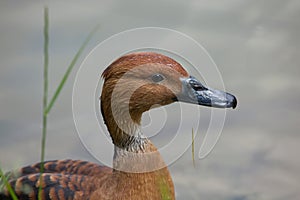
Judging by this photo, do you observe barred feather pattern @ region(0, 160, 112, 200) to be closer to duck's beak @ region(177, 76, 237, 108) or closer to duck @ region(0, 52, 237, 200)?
duck @ region(0, 52, 237, 200)

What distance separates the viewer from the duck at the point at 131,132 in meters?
3.59

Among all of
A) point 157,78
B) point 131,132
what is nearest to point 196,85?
point 157,78

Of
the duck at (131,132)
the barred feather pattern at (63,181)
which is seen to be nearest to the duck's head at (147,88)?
the duck at (131,132)

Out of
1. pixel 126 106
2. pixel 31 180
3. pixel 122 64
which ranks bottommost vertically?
pixel 31 180

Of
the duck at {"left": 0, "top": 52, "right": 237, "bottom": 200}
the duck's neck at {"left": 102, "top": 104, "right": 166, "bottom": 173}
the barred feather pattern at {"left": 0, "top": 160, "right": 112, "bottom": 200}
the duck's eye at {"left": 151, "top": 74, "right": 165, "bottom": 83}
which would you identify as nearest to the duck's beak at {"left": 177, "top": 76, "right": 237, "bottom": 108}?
the duck at {"left": 0, "top": 52, "right": 237, "bottom": 200}

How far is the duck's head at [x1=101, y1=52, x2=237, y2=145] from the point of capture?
3.61 metres

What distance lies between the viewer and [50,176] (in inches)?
145

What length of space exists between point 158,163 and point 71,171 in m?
0.64

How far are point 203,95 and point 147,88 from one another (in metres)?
0.40

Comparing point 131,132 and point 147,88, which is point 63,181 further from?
point 147,88

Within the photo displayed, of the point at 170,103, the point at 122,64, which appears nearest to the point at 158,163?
the point at 170,103

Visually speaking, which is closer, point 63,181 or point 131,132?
point 63,181

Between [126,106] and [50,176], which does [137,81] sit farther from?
[50,176]

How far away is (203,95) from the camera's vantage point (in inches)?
143
